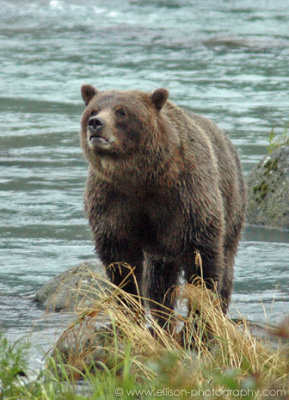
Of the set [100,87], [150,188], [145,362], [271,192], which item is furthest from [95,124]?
[100,87]

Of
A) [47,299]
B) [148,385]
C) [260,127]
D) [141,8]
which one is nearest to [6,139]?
[260,127]

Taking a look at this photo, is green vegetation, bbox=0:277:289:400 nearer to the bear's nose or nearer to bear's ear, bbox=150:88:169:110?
the bear's nose

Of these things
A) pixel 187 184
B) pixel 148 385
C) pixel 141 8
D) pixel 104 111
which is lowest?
pixel 141 8

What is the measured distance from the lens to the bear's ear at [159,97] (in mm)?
5941

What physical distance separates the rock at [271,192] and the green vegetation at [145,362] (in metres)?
3.57

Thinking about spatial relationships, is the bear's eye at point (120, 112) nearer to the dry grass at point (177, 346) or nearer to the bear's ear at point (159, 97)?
the bear's ear at point (159, 97)

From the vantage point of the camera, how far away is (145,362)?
4707mm

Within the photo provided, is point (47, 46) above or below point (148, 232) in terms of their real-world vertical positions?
below

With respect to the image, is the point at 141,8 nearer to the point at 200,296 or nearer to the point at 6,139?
the point at 6,139

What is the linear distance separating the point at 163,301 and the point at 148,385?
219cm

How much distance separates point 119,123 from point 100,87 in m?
11.8

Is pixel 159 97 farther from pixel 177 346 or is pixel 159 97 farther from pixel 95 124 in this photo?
pixel 177 346

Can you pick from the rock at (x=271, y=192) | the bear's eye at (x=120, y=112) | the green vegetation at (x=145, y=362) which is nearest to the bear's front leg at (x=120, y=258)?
the green vegetation at (x=145, y=362)

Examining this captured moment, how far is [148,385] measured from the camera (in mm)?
4508
